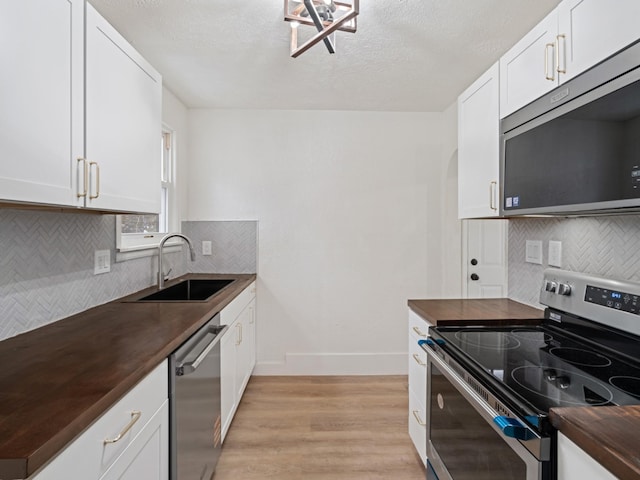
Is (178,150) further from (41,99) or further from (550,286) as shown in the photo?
(550,286)

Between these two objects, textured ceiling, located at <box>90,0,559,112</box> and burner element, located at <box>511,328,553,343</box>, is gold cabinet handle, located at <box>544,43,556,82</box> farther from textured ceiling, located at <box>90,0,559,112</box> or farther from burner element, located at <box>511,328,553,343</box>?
burner element, located at <box>511,328,553,343</box>

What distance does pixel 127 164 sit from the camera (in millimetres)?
1577

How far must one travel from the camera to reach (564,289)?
1531 millimetres

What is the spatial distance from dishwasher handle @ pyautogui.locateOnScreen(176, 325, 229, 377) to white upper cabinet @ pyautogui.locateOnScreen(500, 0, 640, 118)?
173 cm

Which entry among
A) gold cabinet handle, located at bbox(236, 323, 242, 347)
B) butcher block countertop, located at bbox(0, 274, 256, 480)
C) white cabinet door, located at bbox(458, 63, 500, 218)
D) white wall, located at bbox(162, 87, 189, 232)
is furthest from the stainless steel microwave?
white wall, located at bbox(162, 87, 189, 232)

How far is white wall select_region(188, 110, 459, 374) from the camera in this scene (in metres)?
3.25

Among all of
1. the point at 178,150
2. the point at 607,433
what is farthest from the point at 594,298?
the point at 178,150

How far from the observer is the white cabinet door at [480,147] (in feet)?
5.65

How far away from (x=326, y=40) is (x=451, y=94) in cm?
163

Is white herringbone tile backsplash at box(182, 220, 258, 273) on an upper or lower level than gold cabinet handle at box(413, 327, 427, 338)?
upper

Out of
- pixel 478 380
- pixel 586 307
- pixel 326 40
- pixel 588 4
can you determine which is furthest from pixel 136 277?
pixel 588 4

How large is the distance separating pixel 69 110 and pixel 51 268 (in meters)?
0.73

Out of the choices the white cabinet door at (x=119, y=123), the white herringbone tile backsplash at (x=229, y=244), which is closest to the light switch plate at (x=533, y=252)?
the white cabinet door at (x=119, y=123)

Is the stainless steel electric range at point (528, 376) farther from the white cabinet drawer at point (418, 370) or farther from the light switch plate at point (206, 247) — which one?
the light switch plate at point (206, 247)
